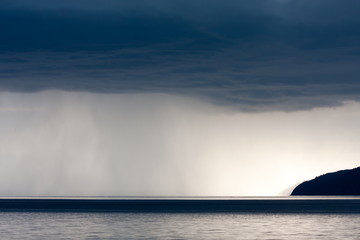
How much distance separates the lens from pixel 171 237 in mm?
74250

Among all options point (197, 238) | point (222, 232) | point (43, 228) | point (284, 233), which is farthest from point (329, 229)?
point (43, 228)

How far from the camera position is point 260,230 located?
84.9m

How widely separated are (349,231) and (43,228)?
4048 centimetres

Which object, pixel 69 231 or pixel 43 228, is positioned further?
pixel 43 228

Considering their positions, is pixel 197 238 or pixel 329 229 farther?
pixel 329 229

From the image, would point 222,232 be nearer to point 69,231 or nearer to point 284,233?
point 284,233

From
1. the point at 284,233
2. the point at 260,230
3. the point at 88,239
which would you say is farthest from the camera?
the point at 260,230

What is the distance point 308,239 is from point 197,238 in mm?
12175

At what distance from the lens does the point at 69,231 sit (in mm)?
82062

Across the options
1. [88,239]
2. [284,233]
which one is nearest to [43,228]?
[88,239]

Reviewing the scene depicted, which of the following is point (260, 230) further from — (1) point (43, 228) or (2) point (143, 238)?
(1) point (43, 228)

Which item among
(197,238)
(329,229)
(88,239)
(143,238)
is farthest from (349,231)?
(88,239)

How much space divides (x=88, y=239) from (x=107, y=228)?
16.9m

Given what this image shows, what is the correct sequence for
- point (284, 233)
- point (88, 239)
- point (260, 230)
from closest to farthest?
1. point (88, 239)
2. point (284, 233)
3. point (260, 230)
